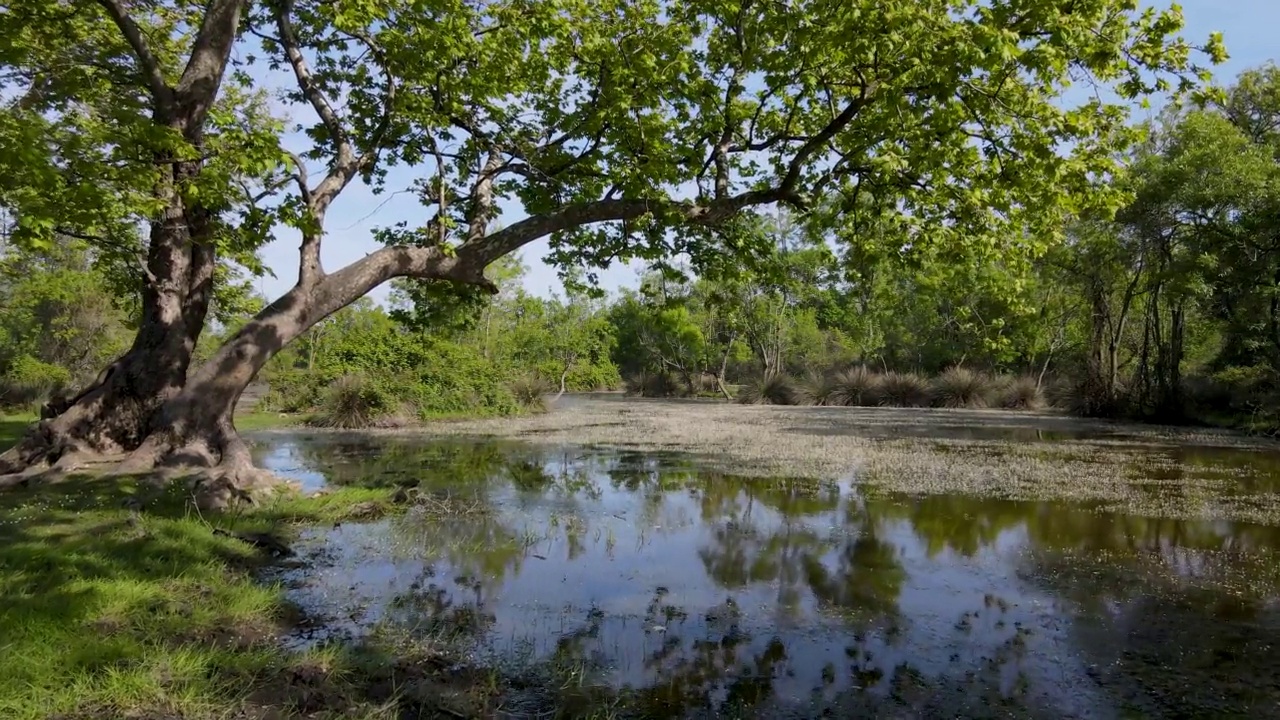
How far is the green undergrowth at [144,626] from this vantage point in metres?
3.33

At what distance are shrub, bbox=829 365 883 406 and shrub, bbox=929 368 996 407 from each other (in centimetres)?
264

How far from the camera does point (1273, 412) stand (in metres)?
18.0

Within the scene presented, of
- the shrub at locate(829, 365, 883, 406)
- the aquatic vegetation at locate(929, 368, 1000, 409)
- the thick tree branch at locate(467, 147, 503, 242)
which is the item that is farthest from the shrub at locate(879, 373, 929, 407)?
the thick tree branch at locate(467, 147, 503, 242)

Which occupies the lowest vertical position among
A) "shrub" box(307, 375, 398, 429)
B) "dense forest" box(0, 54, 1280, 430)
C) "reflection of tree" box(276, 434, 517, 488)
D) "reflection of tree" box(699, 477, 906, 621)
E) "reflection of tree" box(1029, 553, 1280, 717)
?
"reflection of tree" box(1029, 553, 1280, 717)

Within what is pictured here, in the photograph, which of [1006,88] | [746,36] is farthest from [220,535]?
[1006,88]

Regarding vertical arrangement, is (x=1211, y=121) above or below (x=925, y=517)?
above

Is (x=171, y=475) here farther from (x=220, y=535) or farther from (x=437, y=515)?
(x=437, y=515)

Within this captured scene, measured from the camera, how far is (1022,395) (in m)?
29.5

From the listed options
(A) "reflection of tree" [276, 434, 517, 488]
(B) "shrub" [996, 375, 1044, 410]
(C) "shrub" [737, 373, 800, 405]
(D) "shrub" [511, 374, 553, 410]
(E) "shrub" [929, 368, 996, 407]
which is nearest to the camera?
(A) "reflection of tree" [276, 434, 517, 488]

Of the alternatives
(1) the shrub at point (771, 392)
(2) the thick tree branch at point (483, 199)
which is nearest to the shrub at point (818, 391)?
(1) the shrub at point (771, 392)

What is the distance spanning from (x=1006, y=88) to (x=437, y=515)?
7990 mm

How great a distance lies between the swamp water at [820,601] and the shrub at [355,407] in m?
11.3

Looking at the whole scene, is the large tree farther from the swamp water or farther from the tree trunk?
the swamp water

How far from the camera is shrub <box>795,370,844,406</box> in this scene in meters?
33.0
